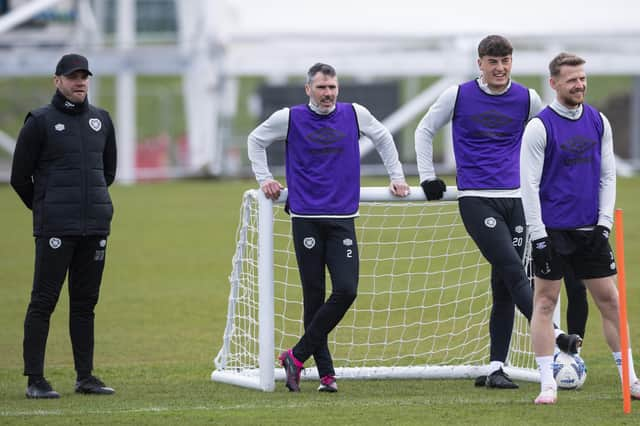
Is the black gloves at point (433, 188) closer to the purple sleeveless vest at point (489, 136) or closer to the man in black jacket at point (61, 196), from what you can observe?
the purple sleeveless vest at point (489, 136)

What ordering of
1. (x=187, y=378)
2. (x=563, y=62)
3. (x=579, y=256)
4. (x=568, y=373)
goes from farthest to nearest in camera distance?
(x=187, y=378) < (x=568, y=373) < (x=579, y=256) < (x=563, y=62)

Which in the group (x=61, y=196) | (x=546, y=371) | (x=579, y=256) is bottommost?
(x=546, y=371)

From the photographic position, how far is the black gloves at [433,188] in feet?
26.5

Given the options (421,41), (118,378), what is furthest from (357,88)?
(118,378)

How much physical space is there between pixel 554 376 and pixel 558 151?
160cm

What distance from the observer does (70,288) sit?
26.2 ft

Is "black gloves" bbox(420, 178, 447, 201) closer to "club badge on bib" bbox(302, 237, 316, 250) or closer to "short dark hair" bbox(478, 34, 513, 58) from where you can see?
"club badge on bib" bbox(302, 237, 316, 250)

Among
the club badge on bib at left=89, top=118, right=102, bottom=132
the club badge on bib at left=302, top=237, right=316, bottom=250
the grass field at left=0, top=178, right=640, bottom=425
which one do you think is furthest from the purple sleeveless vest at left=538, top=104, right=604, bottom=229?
the club badge on bib at left=89, top=118, right=102, bottom=132

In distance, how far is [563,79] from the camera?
7.06 metres

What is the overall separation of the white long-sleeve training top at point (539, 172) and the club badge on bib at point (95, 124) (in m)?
2.79

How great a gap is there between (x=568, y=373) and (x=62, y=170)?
353 centimetres

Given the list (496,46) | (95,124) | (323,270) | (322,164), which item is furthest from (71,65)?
(496,46)

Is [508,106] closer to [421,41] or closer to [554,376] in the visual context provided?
[554,376]

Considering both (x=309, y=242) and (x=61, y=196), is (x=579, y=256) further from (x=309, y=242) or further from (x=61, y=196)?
(x=61, y=196)
